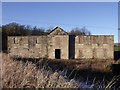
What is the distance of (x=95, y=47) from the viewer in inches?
1753

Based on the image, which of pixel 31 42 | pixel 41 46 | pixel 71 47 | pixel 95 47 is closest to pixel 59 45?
pixel 71 47

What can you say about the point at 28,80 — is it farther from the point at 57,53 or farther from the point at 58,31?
the point at 58,31

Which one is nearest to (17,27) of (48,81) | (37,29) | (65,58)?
(37,29)

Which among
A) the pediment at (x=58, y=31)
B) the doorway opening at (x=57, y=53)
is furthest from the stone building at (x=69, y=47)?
the pediment at (x=58, y=31)

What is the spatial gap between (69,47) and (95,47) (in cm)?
381

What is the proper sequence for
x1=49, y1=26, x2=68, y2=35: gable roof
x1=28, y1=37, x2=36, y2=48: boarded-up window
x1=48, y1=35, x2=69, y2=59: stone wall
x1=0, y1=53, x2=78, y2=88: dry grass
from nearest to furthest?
x1=0, y1=53, x2=78, y2=88: dry grass
x1=48, y1=35, x2=69, y2=59: stone wall
x1=28, y1=37, x2=36, y2=48: boarded-up window
x1=49, y1=26, x2=68, y2=35: gable roof

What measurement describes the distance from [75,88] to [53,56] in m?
36.4

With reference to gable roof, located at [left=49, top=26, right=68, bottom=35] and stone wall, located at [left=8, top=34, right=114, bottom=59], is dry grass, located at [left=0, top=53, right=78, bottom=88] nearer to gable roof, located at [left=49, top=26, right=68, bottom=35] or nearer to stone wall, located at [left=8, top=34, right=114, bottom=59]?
stone wall, located at [left=8, top=34, right=114, bottom=59]

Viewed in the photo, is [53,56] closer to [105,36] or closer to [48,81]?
[105,36]

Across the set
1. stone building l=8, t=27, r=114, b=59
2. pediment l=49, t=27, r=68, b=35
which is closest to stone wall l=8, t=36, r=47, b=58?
stone building l=8, t=27, r=114, b=59

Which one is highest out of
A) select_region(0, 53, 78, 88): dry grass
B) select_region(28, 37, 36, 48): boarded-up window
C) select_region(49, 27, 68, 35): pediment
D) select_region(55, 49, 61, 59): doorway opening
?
select_region(49, 27, 68, 35): pediment

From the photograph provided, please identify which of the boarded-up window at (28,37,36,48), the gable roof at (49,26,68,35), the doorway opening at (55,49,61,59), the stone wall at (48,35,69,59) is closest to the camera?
the stone wall at (48,35,69,59)

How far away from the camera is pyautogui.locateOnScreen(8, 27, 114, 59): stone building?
44.2 meters

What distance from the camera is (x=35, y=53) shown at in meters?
44.6
